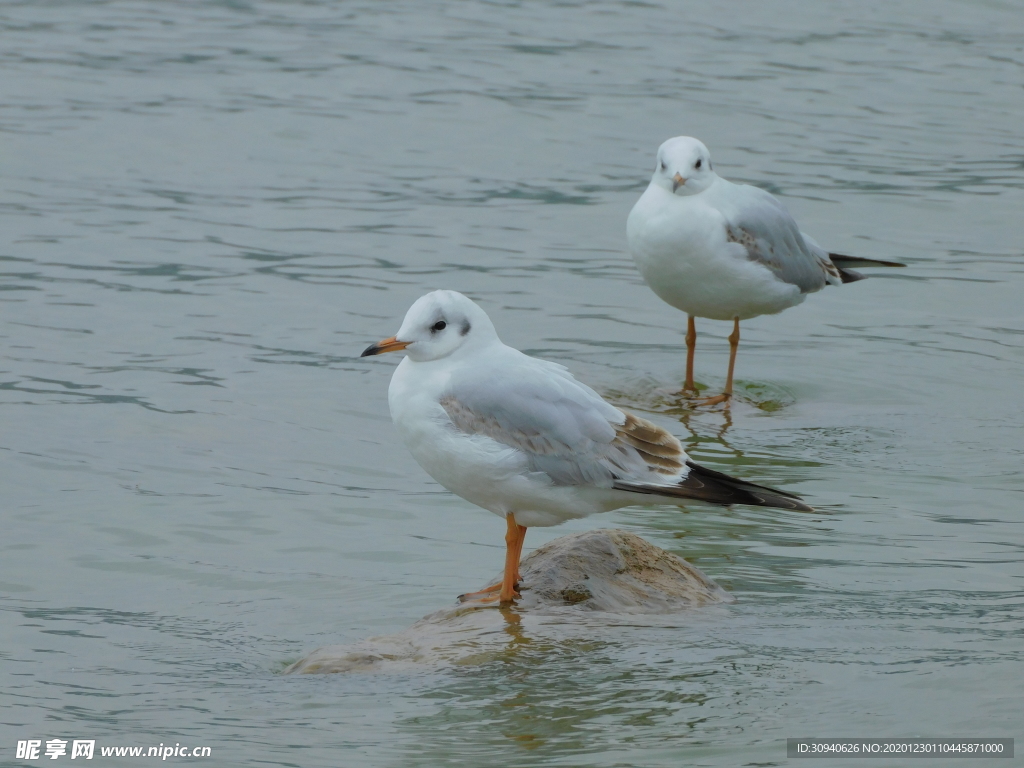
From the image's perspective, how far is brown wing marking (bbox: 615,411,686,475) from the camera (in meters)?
5.71

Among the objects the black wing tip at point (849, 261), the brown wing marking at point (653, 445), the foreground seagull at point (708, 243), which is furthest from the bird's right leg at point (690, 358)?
the brown wing marking at point (653, 445)

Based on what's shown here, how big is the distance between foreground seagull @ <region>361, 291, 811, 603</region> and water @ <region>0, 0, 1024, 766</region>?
498mm

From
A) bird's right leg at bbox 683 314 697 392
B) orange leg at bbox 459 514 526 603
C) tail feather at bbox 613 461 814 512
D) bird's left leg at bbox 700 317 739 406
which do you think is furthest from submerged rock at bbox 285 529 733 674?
bird's right leg at bbox 683 314 697 392

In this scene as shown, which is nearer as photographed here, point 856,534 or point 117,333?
point 856,534

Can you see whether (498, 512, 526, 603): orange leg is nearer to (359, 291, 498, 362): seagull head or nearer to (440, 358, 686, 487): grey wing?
(440, 358, 686, 487): grey wing

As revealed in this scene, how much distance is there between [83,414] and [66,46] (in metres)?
11.7

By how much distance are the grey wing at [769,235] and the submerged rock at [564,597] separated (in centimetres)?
378

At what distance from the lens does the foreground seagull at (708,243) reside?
365 inches

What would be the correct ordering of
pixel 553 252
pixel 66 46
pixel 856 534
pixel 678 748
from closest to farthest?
pixel 678 748
pixel 856 534
pixel 553 252
pixel 66 46

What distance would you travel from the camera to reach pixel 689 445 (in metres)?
8.66

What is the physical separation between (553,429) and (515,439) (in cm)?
15

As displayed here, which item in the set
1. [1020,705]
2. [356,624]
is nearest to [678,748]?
[1020,705]

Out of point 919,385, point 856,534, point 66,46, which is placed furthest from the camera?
point 66,46

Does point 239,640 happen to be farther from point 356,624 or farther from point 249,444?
point 249,444
